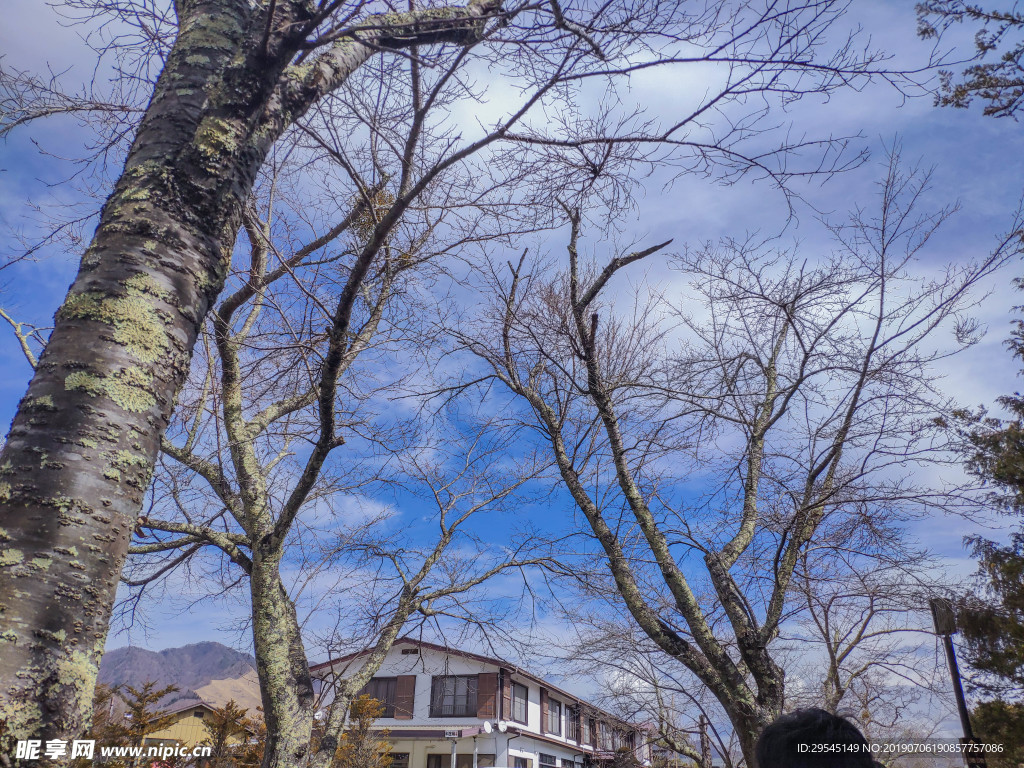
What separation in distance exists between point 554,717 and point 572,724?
3.02 m

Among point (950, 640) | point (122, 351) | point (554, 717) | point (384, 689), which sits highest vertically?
point (122, 351)

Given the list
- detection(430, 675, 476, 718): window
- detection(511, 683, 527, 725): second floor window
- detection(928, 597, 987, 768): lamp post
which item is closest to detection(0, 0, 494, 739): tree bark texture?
detection(928, 597, 987, 768): lamp post

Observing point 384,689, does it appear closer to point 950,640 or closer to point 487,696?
point 487,696

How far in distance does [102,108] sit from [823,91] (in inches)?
151

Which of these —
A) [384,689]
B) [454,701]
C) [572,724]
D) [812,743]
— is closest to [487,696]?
[454,701]

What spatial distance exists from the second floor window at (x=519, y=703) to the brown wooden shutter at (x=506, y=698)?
51 centimetres

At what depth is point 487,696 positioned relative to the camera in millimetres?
21062

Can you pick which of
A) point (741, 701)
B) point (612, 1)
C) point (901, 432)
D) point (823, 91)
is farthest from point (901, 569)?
point (612, 1)

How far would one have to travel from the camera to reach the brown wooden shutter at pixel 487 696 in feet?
68.6

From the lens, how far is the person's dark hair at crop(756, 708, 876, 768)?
5.15 ft

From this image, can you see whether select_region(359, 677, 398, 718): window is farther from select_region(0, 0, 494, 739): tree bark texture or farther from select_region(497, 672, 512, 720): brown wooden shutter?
select_region(0, 0, 494, 739): tree bark texture

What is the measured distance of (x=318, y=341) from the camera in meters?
3.29

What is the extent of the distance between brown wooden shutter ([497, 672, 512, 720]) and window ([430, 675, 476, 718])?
1034 millimetres

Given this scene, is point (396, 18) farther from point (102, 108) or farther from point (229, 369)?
point (229, 369)
